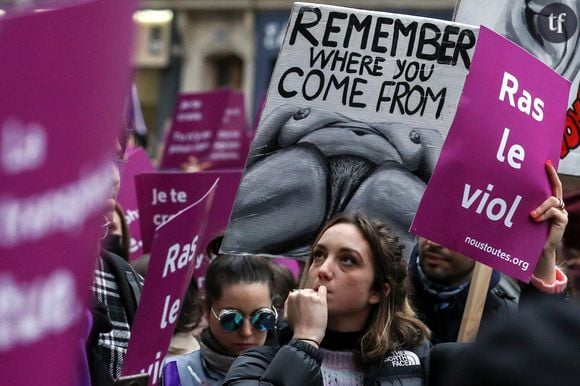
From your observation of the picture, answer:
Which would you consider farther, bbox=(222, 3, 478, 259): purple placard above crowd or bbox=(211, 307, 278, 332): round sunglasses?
bbox=(211, 307, 278, 332): round sunglasses

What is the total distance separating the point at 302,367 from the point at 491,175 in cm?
99

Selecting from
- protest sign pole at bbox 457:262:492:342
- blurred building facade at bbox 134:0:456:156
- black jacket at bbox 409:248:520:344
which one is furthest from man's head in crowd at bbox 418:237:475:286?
blurred building facade at bbox 134:0:456:156

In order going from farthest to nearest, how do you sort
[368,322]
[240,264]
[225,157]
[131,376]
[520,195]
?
1. [225,157]
2. [240,264]
3. [520,195]
4. [368,322]
5. [131,376]

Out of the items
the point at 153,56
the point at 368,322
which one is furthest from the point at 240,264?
the point at 153,56

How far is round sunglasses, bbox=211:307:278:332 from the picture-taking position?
373 centimetres

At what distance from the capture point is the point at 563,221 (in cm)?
353

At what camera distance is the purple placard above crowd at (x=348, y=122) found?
140 inches

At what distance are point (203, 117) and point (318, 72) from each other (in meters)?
5.40

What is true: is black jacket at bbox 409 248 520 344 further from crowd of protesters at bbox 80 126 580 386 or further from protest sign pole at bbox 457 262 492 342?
protest sign pole at bbox 457 262 492 342

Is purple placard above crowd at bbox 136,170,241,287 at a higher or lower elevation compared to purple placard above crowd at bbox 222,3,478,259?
lower

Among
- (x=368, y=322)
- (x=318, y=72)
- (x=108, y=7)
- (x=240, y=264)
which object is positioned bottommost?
(x=240, y=264)

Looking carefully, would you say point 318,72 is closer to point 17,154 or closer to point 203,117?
point 17,154

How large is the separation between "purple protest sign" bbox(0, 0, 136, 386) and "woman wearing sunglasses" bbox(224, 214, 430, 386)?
A: 1291mm

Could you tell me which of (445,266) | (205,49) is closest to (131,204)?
(445,266)
